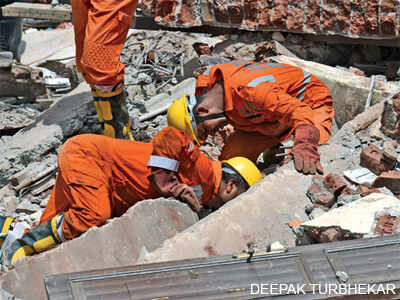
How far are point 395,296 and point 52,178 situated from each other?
3.99 metres

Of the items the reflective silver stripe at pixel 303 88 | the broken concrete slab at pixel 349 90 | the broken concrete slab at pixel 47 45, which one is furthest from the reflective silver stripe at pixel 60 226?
the broken concrete slab at pixel 47 45

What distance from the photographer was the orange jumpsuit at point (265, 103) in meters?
4.60

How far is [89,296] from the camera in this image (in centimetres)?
268

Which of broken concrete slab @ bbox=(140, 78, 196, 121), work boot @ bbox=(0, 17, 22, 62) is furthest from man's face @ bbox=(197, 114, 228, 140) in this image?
work boot @ bbox=(0, 17, 22, 62)

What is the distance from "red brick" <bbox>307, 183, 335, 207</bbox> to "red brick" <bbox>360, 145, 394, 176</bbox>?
1.25ft

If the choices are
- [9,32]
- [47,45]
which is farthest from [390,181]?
[47,45]

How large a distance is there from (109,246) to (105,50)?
8.14 feet

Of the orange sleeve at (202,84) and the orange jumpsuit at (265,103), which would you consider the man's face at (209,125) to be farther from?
the orange sleeve at (202,84)

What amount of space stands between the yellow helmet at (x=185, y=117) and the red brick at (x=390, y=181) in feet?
5.73

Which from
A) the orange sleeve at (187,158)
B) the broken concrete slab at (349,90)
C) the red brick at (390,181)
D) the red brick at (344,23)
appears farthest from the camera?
the red brick at (344,23)

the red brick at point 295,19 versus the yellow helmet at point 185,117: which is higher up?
the red brick at point 295,19

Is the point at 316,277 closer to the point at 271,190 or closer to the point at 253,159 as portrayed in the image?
the point at 271,190

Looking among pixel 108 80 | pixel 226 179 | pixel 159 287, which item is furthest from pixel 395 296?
pixel 108 80

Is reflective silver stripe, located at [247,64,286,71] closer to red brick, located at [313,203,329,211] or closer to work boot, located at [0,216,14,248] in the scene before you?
red brick, located at [313,203,329,211]
